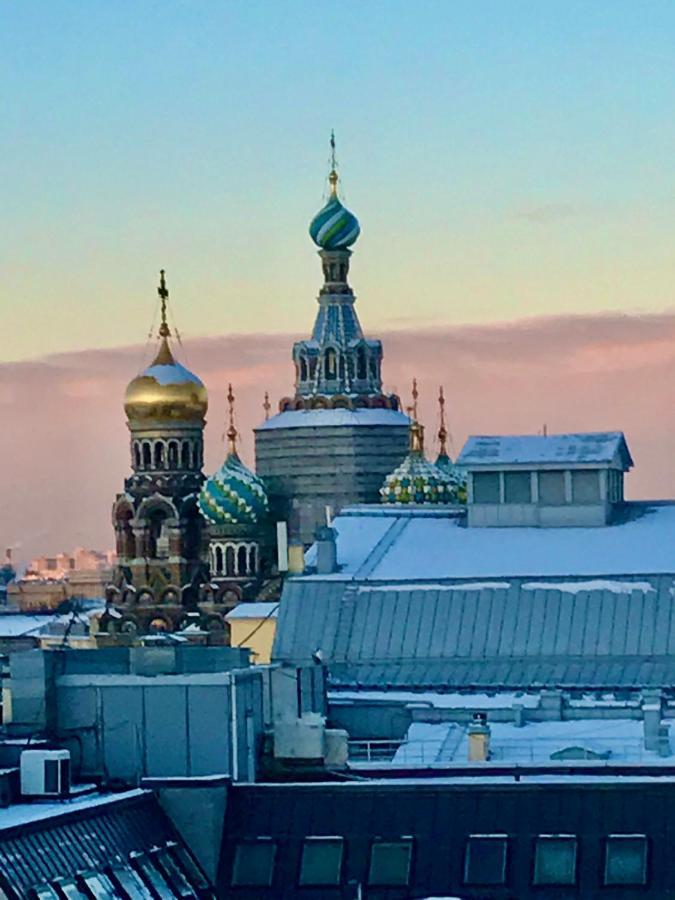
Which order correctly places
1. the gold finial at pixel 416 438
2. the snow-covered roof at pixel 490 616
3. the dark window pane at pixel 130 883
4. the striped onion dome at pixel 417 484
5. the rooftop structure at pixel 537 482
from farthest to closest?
the gold finial at pixel 416 438, the striped onion dome at pixel 417 484, the rooftop structure at pixel 537 482, the snow-covered roof at pixel 490 616, the dark window pane at pixel 130 883

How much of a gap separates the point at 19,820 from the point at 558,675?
42359 mm

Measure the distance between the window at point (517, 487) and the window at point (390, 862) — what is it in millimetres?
46578

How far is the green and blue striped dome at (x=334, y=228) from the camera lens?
133750 millimetres

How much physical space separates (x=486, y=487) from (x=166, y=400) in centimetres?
4291

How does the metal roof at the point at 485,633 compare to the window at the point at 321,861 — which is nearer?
the window at the point at 321,861

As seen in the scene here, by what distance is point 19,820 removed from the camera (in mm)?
39719

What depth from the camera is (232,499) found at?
126 m

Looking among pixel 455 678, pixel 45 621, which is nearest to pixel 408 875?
pixel 455 678

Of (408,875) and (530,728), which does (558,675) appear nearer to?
(530,728)

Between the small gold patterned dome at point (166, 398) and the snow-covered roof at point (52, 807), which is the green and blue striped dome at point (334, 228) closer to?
the small gold patterned dome at point (166, 398)

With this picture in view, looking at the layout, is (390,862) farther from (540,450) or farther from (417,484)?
(417,484)

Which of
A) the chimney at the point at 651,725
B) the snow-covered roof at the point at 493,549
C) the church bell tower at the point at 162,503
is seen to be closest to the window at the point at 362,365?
the church bell tower at the point at 162,503

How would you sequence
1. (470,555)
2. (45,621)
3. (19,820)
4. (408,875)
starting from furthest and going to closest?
(45,621) < (470,555) < (408,875) < (19,820)

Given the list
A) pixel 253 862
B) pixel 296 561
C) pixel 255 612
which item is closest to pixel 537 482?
pixel 296 561
